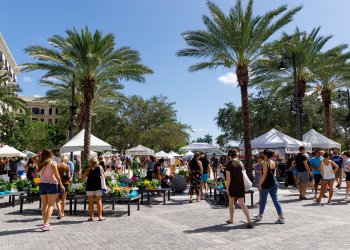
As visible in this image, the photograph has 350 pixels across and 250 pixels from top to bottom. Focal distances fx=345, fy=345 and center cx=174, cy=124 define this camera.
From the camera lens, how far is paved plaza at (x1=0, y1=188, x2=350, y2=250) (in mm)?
6031

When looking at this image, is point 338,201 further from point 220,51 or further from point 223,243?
point 220,51

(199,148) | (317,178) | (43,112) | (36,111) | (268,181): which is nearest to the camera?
(268,181)

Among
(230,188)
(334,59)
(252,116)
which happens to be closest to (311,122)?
(252,116)

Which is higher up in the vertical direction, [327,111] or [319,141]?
[327,111]

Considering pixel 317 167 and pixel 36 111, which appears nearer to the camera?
pixel 317 167

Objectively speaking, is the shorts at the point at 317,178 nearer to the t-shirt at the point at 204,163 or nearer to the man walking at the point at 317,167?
the man walking at the point at 317,167

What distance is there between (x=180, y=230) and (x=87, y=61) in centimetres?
1426

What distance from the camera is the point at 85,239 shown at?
6465 mm

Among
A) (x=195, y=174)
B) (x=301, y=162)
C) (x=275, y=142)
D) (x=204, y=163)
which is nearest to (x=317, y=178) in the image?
(x=301, y=162)

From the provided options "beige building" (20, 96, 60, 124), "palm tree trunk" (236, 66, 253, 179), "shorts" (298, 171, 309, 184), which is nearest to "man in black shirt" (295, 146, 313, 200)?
"shorts" (298, 171, 309, 184)

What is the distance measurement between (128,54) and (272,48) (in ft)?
28.8

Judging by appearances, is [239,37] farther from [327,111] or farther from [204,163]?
[327,111]

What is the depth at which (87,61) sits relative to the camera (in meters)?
19.3

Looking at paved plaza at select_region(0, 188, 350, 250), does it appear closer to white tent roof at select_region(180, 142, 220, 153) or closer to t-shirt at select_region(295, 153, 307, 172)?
t-shirt at select_region(295, 153, 307, 172)
